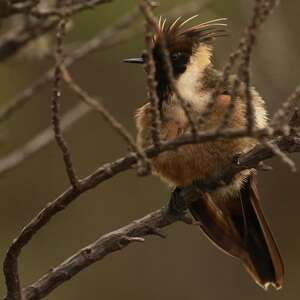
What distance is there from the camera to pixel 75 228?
338 inches

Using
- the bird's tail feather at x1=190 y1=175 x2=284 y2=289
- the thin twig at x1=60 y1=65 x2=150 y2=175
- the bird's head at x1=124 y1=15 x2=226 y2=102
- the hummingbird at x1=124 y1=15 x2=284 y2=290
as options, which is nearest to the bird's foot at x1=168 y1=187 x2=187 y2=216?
the hummingbird at x1=124 y1=15 x2=284 y2=290

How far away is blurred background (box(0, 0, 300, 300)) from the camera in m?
8.24

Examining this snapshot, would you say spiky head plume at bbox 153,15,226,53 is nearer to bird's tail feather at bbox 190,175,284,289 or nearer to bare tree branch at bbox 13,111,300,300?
bird's tail feather at bbox 190,175,284,289

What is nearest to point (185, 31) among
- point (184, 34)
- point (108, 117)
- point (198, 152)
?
point (184, 34)

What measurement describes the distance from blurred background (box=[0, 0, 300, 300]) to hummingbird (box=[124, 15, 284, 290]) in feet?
10.6

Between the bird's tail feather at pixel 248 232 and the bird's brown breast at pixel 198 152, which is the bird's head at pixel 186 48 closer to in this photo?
the bird's brown breast at pixel 198 152

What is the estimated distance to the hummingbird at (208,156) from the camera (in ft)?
14.0

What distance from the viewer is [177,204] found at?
415 centimetres

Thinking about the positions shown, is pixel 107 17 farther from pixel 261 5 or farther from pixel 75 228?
pixel 261 5

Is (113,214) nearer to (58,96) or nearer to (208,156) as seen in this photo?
(208,156)

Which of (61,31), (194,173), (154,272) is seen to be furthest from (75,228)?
(61,31)

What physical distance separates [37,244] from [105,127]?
4.27ft

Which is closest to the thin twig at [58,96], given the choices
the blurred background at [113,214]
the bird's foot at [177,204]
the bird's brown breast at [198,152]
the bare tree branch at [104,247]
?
the bare tree branch at [104,247]

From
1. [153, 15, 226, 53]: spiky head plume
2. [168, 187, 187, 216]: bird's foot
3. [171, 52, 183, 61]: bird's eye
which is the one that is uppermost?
[153, 15, 226, 53]: spiky head plume
